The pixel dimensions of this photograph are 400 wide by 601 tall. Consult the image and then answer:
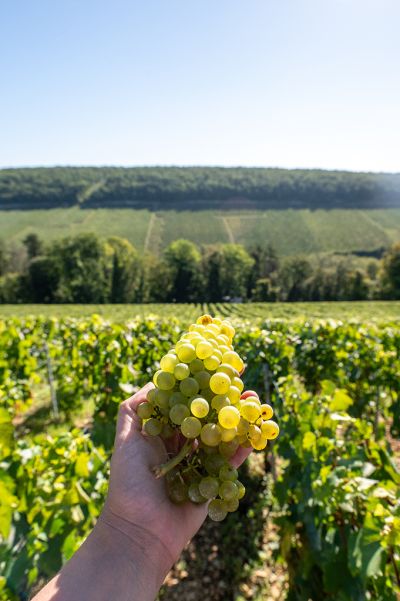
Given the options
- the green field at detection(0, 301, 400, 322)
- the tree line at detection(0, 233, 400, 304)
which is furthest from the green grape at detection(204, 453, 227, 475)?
the tree line at detection(0, 233, 400, 304)

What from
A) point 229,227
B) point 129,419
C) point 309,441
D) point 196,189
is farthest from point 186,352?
point 196,189

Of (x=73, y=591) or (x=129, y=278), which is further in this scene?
(x=129, y=278)

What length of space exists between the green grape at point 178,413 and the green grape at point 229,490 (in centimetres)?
23

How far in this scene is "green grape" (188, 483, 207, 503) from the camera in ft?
3.87

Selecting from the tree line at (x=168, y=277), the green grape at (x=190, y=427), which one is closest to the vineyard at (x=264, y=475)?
the green grape at (x=190, y=427)

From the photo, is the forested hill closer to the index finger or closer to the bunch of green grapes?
the index finger

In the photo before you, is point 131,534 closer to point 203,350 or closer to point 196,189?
point 203,350

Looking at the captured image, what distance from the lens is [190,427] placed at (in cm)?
113

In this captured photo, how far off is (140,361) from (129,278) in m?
55.3

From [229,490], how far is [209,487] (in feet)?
0.20

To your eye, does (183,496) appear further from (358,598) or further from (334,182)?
(334,182)

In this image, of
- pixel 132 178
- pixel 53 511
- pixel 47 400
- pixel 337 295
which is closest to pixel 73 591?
pixel 53 511

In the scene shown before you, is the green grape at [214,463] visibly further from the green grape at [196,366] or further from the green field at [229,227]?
the green field at [229,227]

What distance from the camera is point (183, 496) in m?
1.25
